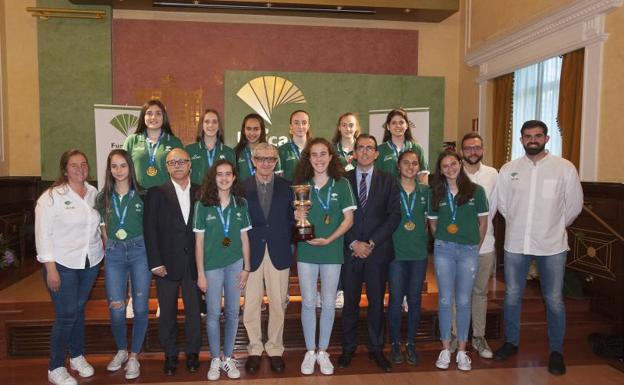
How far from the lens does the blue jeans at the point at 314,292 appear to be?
334cm

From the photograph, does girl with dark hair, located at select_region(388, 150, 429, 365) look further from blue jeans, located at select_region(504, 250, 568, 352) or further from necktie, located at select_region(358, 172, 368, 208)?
blue jeans, located at select_region(504, 250, 568, 352)

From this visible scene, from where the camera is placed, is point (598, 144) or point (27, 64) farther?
point (27, 64)

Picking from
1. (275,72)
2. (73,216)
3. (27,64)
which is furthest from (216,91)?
(73,216)

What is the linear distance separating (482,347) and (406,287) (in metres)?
0.89

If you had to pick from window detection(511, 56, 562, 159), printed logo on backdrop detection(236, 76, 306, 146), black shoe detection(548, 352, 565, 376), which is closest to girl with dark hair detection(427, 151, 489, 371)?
black shoe detection(548, 352, 565, 376)

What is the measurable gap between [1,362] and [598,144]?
18.4 ft

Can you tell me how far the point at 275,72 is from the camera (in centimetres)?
732

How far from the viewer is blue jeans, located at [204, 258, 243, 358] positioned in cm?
325

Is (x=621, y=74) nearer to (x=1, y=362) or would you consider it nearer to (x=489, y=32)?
(x=489, y=32)

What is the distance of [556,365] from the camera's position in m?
3.56

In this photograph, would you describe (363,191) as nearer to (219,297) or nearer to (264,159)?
(264,159)

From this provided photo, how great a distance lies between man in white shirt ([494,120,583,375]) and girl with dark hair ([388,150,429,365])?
2.30 ft

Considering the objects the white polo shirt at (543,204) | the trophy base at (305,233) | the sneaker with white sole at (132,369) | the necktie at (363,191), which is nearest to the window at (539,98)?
the white polo shirt at (543,204)

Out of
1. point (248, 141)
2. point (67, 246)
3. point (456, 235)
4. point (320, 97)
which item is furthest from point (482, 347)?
point (320, 97)
